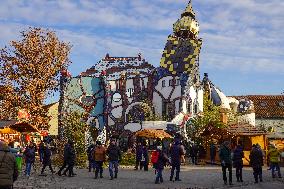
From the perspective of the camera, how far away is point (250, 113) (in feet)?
169

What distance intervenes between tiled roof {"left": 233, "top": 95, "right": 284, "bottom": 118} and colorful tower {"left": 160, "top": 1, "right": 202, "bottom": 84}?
858 inches

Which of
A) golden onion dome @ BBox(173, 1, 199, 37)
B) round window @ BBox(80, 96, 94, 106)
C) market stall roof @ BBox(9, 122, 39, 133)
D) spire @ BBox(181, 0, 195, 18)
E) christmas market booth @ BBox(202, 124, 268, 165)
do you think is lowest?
christmas market booth @ BBox(202, 124, 268, 165)

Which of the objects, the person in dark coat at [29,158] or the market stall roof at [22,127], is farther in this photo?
the market stall roof at [22,127]

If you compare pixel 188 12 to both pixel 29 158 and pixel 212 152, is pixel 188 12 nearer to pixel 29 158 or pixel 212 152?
pixel 212 152

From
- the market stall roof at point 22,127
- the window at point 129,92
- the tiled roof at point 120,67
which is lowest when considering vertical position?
the market stall roof at point 22,127

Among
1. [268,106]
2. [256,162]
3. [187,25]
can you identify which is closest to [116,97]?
[187,25]

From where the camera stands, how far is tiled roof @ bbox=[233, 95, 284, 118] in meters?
61.0

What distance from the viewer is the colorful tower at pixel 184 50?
4056cm

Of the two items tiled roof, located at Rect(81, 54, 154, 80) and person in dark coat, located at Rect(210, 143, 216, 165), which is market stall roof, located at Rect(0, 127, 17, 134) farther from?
tiled roof, located at Rect(81, 54, 154, 80)

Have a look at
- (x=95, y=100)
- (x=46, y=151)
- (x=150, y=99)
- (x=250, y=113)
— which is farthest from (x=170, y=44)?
(x=46, y=151)

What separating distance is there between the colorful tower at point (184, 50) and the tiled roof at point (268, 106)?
71.5 ft

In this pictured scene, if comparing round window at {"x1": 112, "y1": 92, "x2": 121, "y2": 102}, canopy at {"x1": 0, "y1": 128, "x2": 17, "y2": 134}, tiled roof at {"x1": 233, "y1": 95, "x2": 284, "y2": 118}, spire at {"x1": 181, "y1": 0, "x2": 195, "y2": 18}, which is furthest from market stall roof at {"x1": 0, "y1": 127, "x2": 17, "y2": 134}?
tiled roof at {"x1": 233, "y1": 95, "x2": 284, "y2": 118}

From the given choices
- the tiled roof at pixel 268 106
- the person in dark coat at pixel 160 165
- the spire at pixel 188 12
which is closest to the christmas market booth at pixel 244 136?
the person in dark coat at pixel 160 165

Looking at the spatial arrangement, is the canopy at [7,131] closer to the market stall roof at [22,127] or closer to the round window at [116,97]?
the market stall roof at [22,127]
